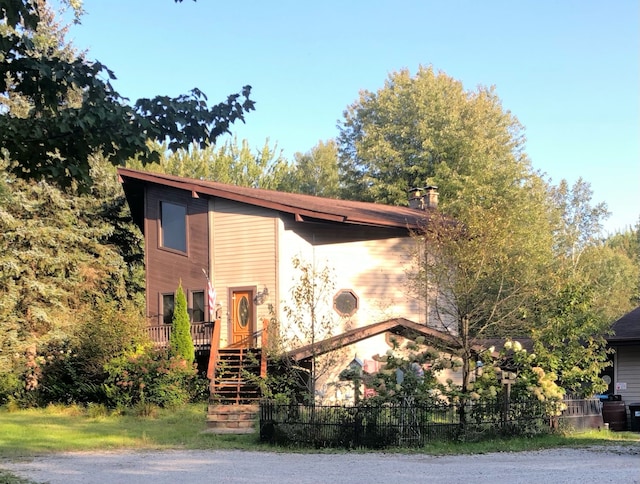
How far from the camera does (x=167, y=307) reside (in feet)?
71.6

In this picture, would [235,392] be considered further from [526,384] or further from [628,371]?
[628,371]

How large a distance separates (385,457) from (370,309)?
9.46 meters

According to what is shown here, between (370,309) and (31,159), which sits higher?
(31,159)

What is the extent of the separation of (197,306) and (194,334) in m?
1.08

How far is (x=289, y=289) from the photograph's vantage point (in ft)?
63.1

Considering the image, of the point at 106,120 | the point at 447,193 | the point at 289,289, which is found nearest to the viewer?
the point at 106,120

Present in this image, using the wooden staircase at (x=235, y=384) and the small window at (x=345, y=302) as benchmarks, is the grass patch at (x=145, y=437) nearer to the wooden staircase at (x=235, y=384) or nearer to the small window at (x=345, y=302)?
the wooden staircase at (x=235, y=384)

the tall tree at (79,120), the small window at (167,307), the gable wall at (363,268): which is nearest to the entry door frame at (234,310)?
the gable wall at (363,268)

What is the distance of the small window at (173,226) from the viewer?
21.4 m

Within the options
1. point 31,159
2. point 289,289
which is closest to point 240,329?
point 289,289

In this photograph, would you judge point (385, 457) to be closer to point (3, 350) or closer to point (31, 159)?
point (31, 159)

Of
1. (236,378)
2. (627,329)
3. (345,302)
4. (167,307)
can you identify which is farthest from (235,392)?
(627,329)

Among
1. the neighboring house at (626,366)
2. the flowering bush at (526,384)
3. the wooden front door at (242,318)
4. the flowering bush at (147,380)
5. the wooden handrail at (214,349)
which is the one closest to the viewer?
the flowering bush at (526,384)

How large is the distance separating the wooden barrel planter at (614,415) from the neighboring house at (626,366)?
5.45 ft
